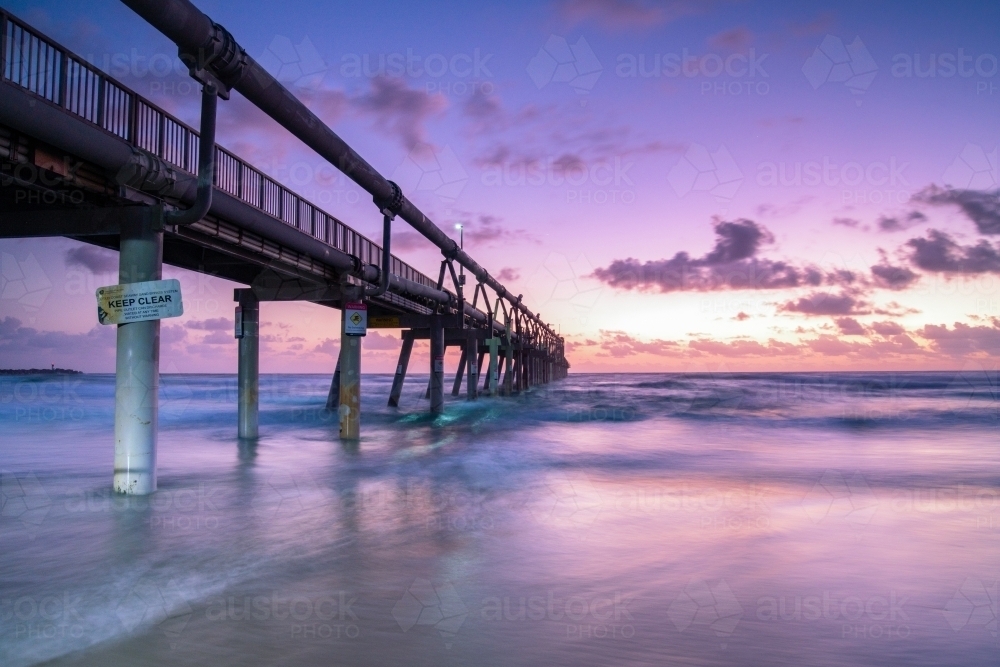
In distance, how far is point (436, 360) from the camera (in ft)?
89.8

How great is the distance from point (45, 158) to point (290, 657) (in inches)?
243

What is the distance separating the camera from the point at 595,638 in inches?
173

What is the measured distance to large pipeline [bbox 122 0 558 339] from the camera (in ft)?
24.5

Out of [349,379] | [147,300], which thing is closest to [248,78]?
[147,300]

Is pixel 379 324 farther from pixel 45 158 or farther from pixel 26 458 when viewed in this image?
pixel 45 158

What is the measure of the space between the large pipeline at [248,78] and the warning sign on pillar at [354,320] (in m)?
2.77

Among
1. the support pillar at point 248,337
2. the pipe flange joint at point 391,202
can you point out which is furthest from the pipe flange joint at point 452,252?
the support pillar at point 248,337

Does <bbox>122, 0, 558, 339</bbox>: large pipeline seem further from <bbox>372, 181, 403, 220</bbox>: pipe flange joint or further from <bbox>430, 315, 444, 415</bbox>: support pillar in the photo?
<bbox>430, 315, 444, 415</bbox>: support pillar

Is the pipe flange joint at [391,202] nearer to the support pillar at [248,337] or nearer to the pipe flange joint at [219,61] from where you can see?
the support pillar at [248,337]

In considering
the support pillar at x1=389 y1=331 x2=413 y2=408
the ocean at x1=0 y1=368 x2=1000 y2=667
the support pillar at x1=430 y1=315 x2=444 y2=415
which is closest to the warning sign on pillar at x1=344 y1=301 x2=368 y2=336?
the ocean at x1=0 y1=368 x2=1000 y2=667

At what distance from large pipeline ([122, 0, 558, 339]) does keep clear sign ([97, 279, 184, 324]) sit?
3.01 meters

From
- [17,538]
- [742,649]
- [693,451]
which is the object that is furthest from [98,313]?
[693,451]

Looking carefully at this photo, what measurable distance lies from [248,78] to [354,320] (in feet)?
22.6

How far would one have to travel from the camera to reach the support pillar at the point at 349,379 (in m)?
15.6
